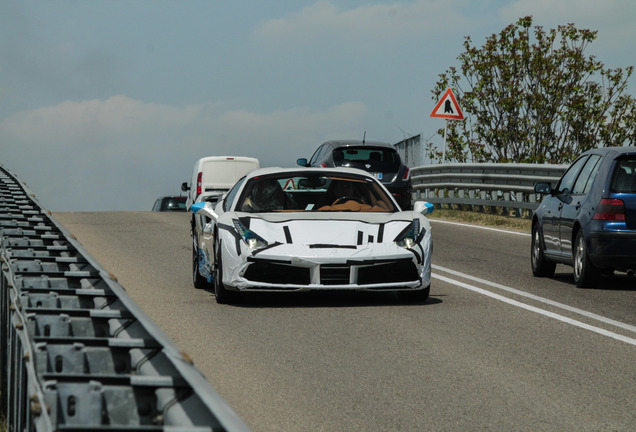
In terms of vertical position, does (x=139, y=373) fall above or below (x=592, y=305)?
above

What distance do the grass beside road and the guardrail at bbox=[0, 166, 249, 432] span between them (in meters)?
16.8

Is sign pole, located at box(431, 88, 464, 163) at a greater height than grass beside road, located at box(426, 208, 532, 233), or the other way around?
sign pole, located at box(431, 88, 464, 163)

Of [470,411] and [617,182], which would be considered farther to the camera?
[617,182]

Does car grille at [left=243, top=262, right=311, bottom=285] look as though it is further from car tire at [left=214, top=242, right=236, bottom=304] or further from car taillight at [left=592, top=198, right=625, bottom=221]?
car taillight at [left=592, top=198, right=625, bottom=221]

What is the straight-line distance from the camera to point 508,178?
23672 millimetres

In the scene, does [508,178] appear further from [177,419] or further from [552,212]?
[177,419]

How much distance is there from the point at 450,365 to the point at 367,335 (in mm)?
1256

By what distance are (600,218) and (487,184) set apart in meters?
13.4

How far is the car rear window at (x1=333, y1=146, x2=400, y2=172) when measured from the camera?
21703mm

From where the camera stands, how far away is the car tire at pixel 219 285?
32.6 ft

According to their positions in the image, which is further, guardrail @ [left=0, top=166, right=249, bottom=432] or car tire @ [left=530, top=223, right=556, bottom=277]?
car tire @ [left=530, top=223, right=556, bottom=277]

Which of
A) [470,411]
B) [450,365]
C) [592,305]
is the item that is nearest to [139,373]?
[470,411]

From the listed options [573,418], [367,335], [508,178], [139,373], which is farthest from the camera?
[508,178]

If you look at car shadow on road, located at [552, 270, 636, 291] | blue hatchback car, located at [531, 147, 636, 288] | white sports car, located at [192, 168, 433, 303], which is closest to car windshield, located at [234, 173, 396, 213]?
white sports car, located at [192, 168, 433, 303]
